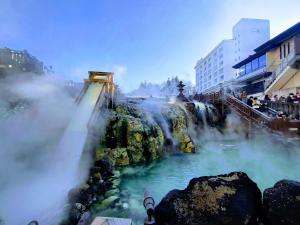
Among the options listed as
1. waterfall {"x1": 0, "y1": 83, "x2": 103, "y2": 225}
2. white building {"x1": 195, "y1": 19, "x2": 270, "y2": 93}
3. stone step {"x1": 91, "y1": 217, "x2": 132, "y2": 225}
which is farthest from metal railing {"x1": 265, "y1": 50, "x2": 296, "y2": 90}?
white building {"x1": 195, "y1": 19, "x2": 270, "y2": 93}

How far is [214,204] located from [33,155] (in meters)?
10.3

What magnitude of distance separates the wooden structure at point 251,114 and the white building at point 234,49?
133 ft

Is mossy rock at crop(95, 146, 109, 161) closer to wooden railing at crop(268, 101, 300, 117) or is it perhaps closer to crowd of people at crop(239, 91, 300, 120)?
crowd of people at crop(239, 91, 300, 120)

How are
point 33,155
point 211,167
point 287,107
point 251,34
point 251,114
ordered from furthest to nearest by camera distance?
1. point 251,34
2. point 251,114
3. point 287,107
4. point 211,167
5. point 33,155

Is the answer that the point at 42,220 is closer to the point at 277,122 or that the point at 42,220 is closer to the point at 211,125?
the point at 277,122

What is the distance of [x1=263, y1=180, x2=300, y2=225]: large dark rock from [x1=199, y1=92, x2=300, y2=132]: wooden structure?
11240 millimetres

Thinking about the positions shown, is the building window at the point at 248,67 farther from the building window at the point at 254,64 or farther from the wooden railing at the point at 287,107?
the wooden railing at the point at 287,107

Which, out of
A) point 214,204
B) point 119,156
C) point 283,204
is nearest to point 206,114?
point 119,156

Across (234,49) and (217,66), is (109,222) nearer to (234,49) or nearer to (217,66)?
(234,49)

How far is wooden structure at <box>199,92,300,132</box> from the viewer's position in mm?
14885

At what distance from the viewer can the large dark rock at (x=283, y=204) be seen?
14.5 ft

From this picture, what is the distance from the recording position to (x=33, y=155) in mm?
12344

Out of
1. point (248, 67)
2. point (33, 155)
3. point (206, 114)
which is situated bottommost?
point (33, 155)

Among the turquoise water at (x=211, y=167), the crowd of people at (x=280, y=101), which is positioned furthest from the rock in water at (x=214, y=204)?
the crowd of people at (x=280, y=101)
